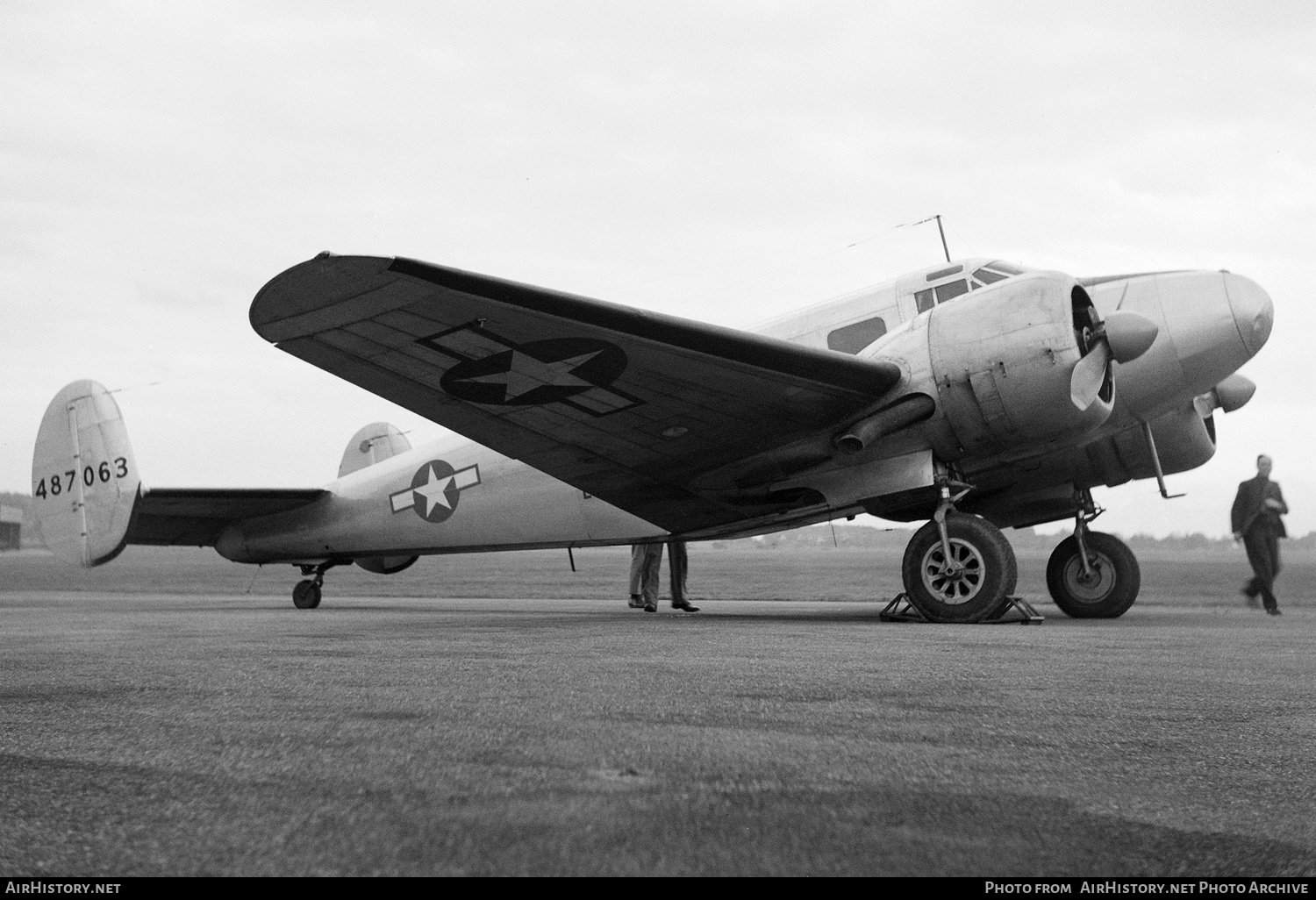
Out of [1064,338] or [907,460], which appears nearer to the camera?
[1064,338]

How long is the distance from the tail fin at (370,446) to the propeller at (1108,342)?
9875 millimetres

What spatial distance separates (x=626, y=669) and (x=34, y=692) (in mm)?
2069

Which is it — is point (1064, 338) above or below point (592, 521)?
above

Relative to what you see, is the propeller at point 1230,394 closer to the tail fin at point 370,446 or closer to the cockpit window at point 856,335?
the cockpit window at point 856,335

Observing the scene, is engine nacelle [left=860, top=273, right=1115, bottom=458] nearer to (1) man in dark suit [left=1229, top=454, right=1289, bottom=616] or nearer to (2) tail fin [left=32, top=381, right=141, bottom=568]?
(1) man in dark suit [left=1229, top=454, right=1289, bottom=616]

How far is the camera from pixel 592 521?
10.9 meters

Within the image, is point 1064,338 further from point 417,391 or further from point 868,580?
point 868,580

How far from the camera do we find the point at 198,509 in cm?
1311

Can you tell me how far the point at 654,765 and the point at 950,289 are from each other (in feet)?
24.9

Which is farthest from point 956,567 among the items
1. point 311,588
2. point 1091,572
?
point 311,588

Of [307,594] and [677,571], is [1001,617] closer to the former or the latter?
[677,571]

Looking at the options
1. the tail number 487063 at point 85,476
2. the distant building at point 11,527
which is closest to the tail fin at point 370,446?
the tail number 487063 at point 85,476

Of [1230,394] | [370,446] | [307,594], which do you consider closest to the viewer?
[1230,394]
